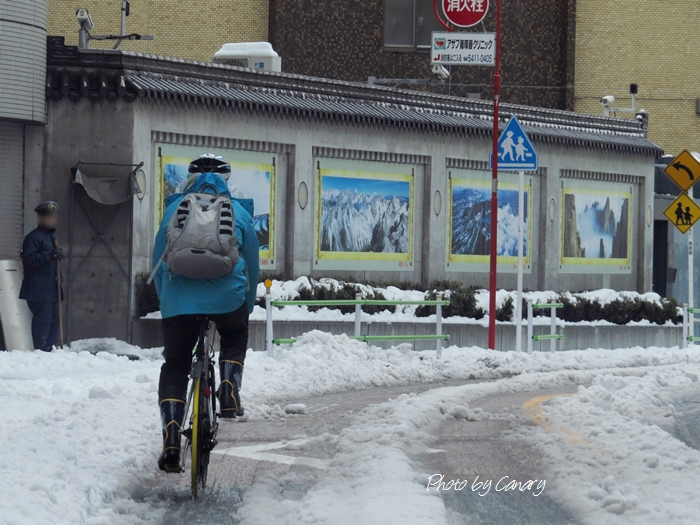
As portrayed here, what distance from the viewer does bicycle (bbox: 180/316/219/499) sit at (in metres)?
7.25

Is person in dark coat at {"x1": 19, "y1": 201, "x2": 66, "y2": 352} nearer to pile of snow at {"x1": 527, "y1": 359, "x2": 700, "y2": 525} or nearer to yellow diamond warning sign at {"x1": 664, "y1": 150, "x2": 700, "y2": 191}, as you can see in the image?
pile of snow at {"x1": 527, "y1": 359, "x2": 700, "y2": 525}

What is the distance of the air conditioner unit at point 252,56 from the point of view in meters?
24.7

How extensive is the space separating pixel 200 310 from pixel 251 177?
1409 cm

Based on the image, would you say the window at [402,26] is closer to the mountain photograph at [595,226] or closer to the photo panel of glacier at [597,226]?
the photo panel of glacier at [597,226]

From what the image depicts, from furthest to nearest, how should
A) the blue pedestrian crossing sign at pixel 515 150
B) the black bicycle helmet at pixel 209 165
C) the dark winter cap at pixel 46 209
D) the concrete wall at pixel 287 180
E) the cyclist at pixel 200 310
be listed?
the blue pedestrian crossing sign at pixel 515 150, the concrete wall at pixel 287 180, the dark winter cap at pixel 46 209, the black bicycle helmet at pixel 209 165, the cyclist at pixel 200 310

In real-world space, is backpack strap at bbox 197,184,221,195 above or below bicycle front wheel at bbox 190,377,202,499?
above

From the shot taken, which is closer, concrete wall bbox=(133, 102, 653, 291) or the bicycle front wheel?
the bicycle front wheel

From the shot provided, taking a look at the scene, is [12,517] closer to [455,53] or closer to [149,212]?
[149,212]

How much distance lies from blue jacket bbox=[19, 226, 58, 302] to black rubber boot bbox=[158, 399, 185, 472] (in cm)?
993

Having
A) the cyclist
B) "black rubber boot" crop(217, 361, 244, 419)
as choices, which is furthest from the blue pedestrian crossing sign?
"black rubber boot" crop(217, 361, 244, 419)

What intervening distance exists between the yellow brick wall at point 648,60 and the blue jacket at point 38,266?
29604 millimetres

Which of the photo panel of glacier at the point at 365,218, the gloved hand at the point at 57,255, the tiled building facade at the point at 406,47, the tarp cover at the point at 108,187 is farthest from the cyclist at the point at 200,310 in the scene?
the tiled building facade at the point at 406,47

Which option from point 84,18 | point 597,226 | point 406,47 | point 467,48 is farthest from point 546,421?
point 406,47

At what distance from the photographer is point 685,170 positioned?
24.5 metres
